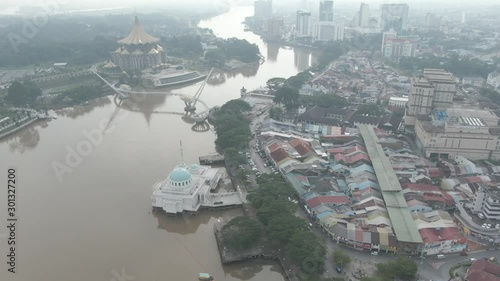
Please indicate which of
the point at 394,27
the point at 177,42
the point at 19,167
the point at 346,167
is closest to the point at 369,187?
the point at 346,167

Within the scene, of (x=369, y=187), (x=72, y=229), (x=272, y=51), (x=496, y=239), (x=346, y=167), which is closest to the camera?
(x=496, y=239)

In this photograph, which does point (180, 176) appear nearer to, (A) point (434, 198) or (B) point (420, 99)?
(A) point (434, 198)

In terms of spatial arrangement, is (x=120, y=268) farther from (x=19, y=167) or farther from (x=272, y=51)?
(x=272, y=51)

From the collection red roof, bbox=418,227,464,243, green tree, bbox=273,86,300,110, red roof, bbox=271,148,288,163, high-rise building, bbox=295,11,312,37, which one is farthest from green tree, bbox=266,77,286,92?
high-rise building, bbox=295,11,312,37

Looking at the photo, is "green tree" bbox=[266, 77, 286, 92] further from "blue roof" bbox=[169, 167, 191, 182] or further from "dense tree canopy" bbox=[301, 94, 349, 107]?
"blue roof" bbox=[169, 167, 191, 182]

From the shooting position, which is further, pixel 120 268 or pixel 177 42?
pixel 177 42
